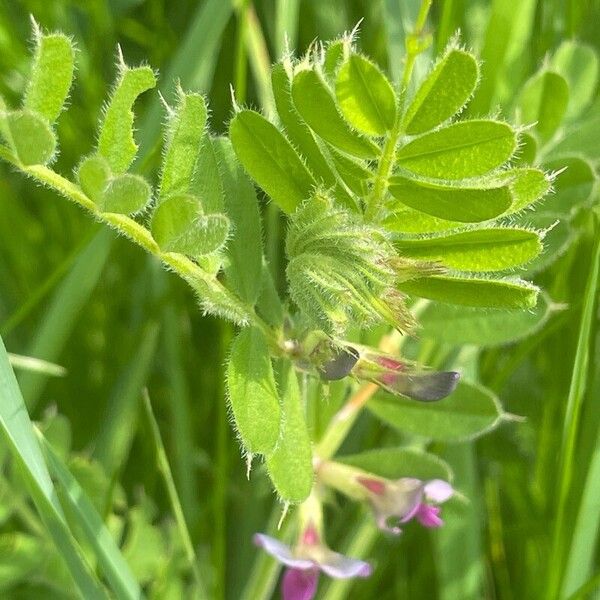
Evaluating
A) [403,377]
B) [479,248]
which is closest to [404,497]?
[403,377]

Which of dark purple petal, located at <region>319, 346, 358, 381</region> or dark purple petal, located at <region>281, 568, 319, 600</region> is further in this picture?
dark purple petal, located at <region>281, 568, 319, 600</region>

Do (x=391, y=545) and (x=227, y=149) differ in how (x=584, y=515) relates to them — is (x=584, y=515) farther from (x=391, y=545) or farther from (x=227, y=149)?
(x=227, y=149)

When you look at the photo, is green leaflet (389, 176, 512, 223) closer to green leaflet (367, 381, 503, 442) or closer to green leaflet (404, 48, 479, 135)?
green leaflet (404, 48, 479, 135)

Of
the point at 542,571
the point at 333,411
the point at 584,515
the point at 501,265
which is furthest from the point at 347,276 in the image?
the point at 542,571

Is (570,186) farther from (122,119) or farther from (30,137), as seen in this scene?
(30,137)

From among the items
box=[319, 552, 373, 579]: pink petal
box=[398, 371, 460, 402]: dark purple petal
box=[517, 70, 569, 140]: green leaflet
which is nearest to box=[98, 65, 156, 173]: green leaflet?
box=[398, 371, 460, 402]: dark purple petal
